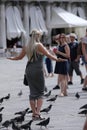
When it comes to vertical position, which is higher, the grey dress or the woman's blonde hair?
the woman's blonde hair

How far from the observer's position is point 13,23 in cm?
5066

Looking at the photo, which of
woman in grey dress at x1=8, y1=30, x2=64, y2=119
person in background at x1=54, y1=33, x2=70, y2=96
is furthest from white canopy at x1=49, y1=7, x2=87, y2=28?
woman in grey dress at x1=8, y1=30, x2=64, y2=119

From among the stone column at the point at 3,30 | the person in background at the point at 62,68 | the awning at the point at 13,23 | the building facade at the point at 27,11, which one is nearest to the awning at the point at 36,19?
the building facade at the point at 27,11

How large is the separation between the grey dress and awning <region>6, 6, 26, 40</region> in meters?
39.6

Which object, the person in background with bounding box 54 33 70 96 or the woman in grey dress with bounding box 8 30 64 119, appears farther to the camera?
the person in background with bounding box 54 33 70 96

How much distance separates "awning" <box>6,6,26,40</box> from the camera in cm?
4978

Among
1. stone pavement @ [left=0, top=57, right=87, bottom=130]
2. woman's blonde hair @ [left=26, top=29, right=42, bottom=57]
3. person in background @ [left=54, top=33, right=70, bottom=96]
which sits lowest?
stone pavement @ [left=0, top=57, right=87, bottom=130]

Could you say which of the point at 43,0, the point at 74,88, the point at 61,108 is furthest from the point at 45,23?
the point at 61,108

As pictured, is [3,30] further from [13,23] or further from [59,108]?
[59,108]

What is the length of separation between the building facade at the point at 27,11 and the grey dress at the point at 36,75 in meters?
39.9

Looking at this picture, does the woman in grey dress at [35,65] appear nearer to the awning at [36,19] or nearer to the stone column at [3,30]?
the stone column at [3,30]

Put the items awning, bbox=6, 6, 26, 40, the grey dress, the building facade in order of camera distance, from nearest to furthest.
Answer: the grey dress
awning, bbox=6, 6, 26, 40
the building facade

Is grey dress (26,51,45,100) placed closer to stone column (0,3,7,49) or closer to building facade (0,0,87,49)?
building facade (0,0,87,49)

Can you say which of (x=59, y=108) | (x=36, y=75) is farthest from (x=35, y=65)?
(x=59, y=108)
